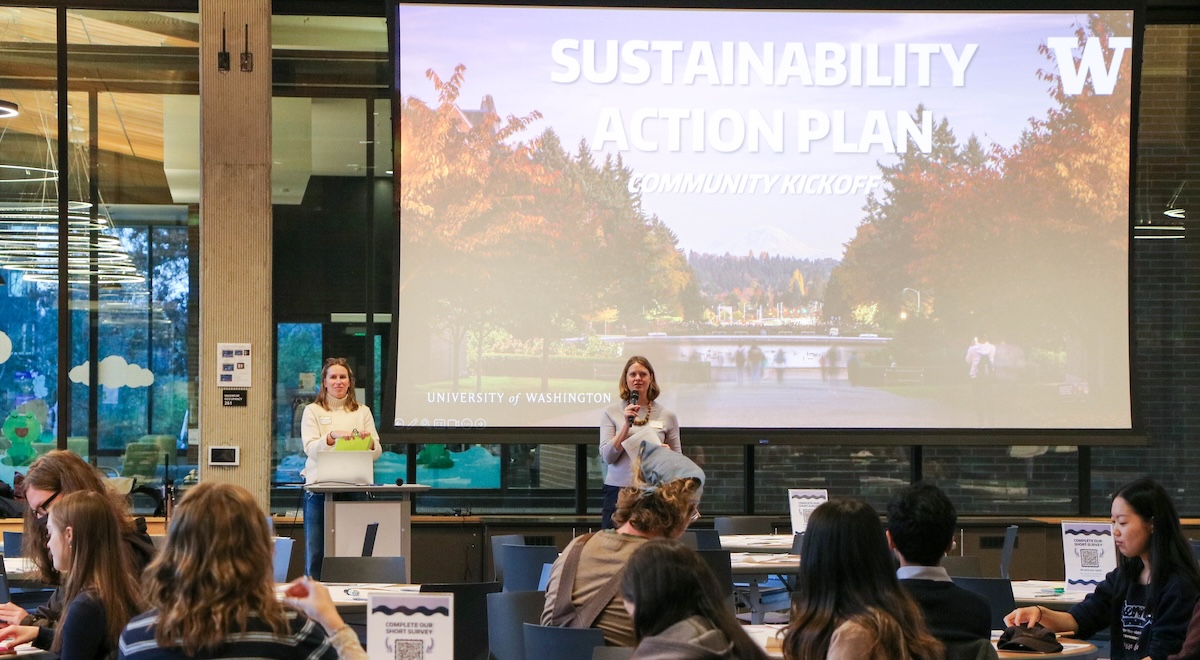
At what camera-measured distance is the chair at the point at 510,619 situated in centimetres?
434

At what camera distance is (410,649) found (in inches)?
121

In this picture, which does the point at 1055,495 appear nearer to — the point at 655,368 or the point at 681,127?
the point at 655,368

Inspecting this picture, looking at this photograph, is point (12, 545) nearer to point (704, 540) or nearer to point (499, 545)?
point (499, 545)

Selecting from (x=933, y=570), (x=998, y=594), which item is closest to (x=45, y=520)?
(x=933, y=570)

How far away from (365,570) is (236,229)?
147 inches

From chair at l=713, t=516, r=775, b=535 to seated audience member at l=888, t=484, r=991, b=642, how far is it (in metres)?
4.61

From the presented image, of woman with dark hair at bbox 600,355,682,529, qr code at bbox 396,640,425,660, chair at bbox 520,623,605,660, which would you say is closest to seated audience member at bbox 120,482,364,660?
qr code at bbox 396,640,425,660

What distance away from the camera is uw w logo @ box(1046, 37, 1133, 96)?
29.0 ft

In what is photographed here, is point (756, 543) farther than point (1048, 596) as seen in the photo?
Yes

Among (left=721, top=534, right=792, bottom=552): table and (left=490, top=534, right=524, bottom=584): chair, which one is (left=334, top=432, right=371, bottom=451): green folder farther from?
(left=721, top=534, right=792, bottom=552): table

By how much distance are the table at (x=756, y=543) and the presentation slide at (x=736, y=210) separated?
1412 mm

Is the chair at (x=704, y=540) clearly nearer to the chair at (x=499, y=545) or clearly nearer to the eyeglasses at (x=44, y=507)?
the chair at (x=499, y=545)

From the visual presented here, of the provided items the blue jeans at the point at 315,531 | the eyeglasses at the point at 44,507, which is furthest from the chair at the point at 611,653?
the blue jeans at the point at 315,531

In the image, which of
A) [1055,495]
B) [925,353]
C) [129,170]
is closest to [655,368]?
[925,353]
